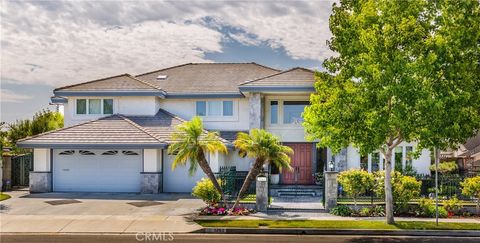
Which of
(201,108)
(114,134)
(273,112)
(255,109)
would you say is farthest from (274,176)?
(114,134)

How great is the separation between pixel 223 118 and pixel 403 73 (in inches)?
625

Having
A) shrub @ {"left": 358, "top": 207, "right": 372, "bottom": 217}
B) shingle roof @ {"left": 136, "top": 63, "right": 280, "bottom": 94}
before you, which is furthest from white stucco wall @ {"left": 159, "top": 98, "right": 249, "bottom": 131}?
shrub @ {"left": 358, "top": 207, "right": 372, "bottom": 217}

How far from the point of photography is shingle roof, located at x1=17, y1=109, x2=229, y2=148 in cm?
2689

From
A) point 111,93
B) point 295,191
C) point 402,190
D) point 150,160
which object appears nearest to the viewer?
point 402,190

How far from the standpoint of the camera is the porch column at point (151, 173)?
27.2m

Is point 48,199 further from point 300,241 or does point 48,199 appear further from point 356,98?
point 356,98

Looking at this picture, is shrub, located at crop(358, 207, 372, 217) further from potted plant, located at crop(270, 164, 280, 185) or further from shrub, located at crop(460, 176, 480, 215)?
potted plant, located at crop(270, 164, 280, 185)

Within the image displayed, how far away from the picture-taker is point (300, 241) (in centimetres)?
1598

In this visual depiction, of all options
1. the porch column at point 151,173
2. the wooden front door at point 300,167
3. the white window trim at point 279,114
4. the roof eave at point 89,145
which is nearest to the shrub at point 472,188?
the wooden front door at point 300,167

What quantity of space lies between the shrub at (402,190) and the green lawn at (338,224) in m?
1.89

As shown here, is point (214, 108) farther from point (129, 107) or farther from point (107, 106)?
point (107, 106)

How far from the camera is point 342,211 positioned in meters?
20.6

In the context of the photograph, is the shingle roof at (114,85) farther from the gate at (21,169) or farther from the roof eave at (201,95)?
the gate at (21,169)

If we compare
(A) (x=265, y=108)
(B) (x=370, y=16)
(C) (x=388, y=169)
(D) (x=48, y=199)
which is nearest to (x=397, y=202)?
(C) (x=388, y=169)
